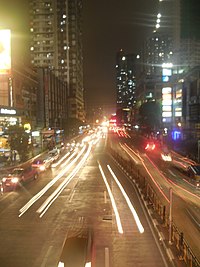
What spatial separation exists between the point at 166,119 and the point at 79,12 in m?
80.9

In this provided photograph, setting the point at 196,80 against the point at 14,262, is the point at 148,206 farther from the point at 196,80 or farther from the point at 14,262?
the point at 196,80

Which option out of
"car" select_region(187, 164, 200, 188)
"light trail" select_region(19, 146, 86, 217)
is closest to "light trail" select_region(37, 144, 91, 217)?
"light trail" select_region(19, 146, 86, 217)

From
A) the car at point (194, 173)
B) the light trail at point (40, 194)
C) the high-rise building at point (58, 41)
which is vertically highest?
the high-rise building at point (58, 41)

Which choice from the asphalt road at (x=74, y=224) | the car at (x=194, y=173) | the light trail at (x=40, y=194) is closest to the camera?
the asphalt road at (x=74, y=224)

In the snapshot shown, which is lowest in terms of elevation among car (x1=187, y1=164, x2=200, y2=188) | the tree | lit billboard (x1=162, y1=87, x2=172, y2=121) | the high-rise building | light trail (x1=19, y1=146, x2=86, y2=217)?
light trail (x1=19, y1=146, x2=86, y2=217)

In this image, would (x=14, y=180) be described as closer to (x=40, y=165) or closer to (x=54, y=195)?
(x=54, y=195)

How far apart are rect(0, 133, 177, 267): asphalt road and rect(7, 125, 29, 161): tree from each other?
16902 millimetres

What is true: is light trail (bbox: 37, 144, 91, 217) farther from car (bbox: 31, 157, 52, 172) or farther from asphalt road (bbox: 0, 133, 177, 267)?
car (bbox: 31, 157, 52, 172)

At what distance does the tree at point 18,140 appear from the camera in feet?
161

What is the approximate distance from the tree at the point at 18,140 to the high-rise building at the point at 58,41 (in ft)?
294

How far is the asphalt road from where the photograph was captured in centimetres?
1412

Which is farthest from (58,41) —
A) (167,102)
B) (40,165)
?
(40,165)

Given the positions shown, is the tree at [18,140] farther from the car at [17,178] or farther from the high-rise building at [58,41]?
the high-rise building at [58,41]

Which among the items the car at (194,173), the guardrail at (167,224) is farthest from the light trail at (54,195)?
the car at (194,173)
